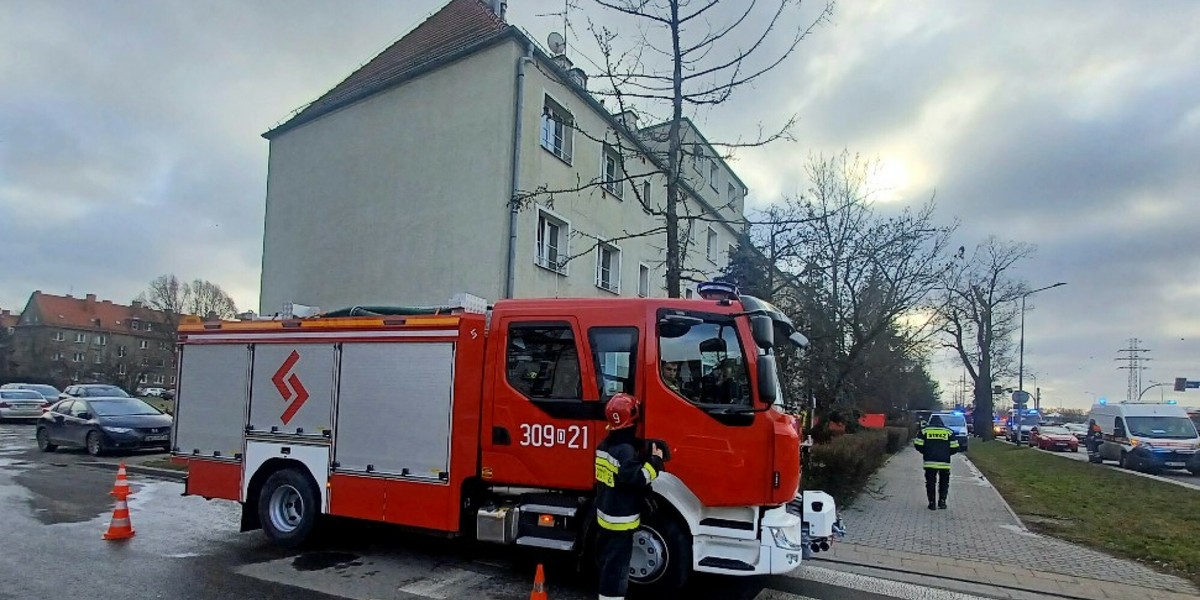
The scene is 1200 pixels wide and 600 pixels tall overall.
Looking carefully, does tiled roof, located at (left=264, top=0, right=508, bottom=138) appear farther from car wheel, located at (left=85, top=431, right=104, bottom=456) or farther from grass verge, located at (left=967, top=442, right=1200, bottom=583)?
grass verge, located at (left=967, top=442, right=1200, bottom=583)

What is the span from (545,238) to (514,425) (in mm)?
11247

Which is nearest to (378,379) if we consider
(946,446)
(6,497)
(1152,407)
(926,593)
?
(926,593)

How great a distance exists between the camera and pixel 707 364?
19.9 feet

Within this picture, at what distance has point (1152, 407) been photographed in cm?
2372

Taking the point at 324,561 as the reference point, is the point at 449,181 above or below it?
above

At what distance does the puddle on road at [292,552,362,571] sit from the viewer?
22.8 ft

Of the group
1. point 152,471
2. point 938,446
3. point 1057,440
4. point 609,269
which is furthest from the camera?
point 1057,440

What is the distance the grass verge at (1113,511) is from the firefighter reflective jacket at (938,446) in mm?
1461

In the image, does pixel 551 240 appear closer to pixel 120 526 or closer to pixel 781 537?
pixel 120 526

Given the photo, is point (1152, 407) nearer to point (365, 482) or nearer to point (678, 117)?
point (678, 117)

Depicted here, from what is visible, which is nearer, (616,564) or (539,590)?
(539,590)

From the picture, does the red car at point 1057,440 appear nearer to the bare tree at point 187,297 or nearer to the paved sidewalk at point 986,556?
the paved sidewalk at point 986,556

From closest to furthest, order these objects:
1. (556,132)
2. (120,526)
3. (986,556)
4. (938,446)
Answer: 1. (120,526)
2. (986,556)
3. (938,446)
4. (556,132)

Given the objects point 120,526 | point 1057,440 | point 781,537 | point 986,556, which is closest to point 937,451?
point 986,556
